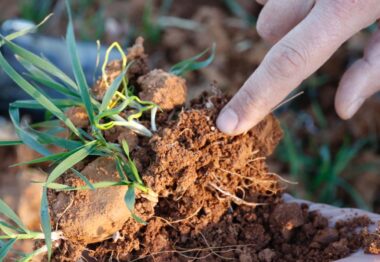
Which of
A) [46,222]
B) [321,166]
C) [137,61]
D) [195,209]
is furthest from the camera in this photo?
[321,166]

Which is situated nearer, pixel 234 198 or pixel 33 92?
pixel 33 92

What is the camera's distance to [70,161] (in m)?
1.10

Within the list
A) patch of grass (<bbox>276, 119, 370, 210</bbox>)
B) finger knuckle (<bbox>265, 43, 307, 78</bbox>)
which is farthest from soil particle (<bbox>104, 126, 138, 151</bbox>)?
patch of grass (<bbox>276, 119, 370, 210</bbox>)

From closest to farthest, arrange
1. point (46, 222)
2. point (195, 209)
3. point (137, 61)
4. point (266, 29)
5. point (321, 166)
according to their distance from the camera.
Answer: point (46, 222), point (195, 209), point (137, 61), point (266, 29), point (321, 166)

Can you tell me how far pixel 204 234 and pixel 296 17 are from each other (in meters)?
0.68

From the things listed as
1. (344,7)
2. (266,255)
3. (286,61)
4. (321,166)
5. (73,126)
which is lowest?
(321,166)

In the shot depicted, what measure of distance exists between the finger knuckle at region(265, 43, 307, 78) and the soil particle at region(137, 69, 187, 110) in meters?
0.24

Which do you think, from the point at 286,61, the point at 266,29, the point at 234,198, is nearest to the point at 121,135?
the point at 234,198

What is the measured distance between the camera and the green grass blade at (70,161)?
3.53 feet

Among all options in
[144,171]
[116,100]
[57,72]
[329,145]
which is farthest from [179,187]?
[329,145]

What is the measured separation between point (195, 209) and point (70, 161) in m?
0.33

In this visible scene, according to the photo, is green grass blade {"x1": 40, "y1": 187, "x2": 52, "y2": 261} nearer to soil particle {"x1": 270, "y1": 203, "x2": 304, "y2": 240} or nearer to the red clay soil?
the red clay soil

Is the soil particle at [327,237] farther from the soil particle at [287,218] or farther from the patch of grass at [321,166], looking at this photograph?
the patch of grass at [321,166]

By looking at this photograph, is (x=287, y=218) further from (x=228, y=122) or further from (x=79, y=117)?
(x=79, y=117)
